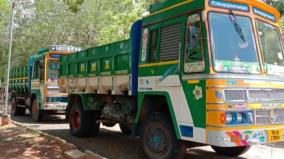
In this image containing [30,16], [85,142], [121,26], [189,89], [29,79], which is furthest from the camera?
[30,16]

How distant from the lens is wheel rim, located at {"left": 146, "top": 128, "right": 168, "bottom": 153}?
7027 mm

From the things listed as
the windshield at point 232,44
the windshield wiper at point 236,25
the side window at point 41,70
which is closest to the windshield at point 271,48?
the windshield at point 232,44

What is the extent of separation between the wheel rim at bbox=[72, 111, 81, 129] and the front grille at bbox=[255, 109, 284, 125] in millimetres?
6281

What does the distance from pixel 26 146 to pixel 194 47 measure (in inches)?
227

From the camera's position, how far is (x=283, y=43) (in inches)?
298

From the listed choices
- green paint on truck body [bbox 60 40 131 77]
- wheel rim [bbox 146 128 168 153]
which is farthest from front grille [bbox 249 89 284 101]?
green paint on truck body [bbox 60 40 131 77]

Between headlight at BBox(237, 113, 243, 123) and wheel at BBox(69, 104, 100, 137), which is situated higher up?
headlight at BBox(237, 113, 243, 123)

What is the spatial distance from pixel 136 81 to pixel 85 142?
10.5ft

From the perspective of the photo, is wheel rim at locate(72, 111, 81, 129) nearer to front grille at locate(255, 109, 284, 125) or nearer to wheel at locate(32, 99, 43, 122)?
wheel at locate(32, 99, 43, 122)

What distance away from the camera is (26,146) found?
995cm

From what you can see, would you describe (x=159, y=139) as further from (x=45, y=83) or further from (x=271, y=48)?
(x=45, y=83)

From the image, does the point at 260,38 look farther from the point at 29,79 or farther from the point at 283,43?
the point at 29,79

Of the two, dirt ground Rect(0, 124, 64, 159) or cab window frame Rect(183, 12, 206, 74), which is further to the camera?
dirt ground Rect(0, 124, 64, 159)

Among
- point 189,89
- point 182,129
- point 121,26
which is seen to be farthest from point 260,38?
point 121,26
